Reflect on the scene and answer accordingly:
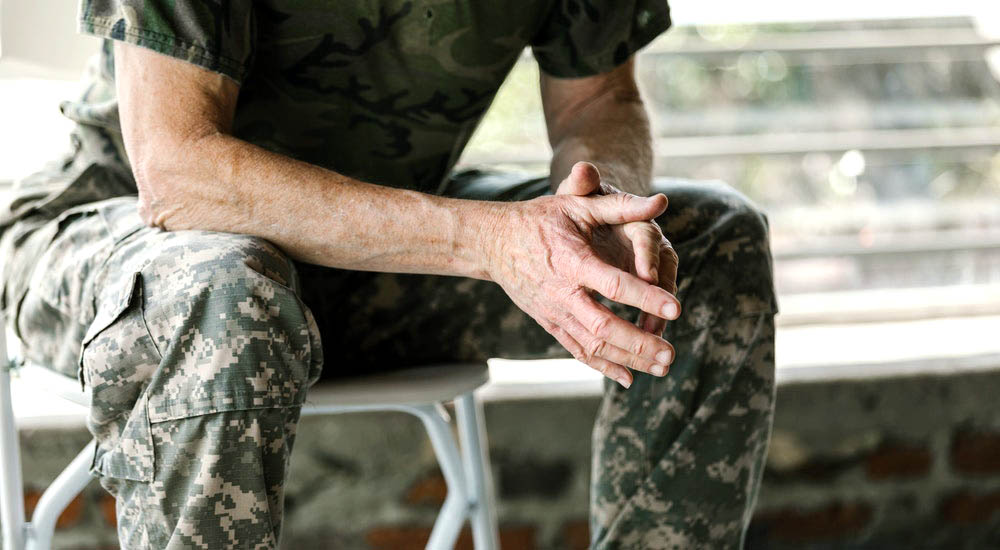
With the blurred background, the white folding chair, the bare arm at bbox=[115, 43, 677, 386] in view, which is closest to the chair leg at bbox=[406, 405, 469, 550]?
the white folding chair

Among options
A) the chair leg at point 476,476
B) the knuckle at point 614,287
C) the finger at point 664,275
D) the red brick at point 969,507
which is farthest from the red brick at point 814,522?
the knuckle at point 614,287

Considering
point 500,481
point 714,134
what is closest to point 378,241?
point 500,481

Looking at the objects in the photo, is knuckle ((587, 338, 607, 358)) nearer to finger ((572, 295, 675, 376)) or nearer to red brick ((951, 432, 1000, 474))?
finger ((572, 295, 675, 376))

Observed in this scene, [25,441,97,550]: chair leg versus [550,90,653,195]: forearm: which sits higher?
[550,90,653,195]: forearm

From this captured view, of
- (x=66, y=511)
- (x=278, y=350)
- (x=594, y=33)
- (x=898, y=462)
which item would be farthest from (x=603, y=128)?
(x=66, y=511)

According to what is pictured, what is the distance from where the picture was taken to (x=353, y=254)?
3.34 feet

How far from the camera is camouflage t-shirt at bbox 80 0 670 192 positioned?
114cm

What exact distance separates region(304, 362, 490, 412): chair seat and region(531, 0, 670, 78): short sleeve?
0.44 meters

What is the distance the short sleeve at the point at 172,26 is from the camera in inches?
39.0

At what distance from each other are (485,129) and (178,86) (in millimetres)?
1353

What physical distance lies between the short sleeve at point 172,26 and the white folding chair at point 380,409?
0.35 metres

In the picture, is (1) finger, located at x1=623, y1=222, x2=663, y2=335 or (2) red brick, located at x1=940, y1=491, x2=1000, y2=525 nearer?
(1) finger, located at x1=623, y1=222, x2=663, y2=335

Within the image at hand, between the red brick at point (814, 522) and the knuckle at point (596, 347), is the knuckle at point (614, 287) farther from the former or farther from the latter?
the red brick at point (814, 522)

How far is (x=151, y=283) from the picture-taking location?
0.88 m
